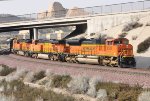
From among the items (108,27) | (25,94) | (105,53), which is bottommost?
(25,94)

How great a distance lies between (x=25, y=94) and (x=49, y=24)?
47.3 metres

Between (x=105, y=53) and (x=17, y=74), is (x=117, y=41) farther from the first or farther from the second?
(x=17, y=74)

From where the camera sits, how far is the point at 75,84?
26953mm

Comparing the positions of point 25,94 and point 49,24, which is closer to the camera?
point 25,94

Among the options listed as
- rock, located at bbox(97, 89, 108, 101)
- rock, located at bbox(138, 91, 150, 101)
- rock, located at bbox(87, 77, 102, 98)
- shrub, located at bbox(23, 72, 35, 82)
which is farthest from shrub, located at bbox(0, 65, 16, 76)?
rock, located at bbox(138, 91, 150, 101)

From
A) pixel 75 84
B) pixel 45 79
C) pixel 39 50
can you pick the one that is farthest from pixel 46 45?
pixel 75 84

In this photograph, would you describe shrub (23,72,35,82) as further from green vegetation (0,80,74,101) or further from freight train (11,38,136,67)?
freight train (11,38,136,67)

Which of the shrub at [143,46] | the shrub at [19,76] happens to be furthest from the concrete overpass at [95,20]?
the shrub at [19,76]

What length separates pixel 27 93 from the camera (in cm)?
3036

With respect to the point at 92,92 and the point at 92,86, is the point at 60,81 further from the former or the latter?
the point at 92,92

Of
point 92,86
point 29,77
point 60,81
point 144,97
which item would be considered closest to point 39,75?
point 29,77

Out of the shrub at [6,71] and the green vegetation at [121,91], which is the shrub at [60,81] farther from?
the shrub at [6,71]

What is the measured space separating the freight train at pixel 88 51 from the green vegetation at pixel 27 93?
8708 millimetres

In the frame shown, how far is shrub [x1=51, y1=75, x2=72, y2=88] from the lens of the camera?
2925 centimetres
